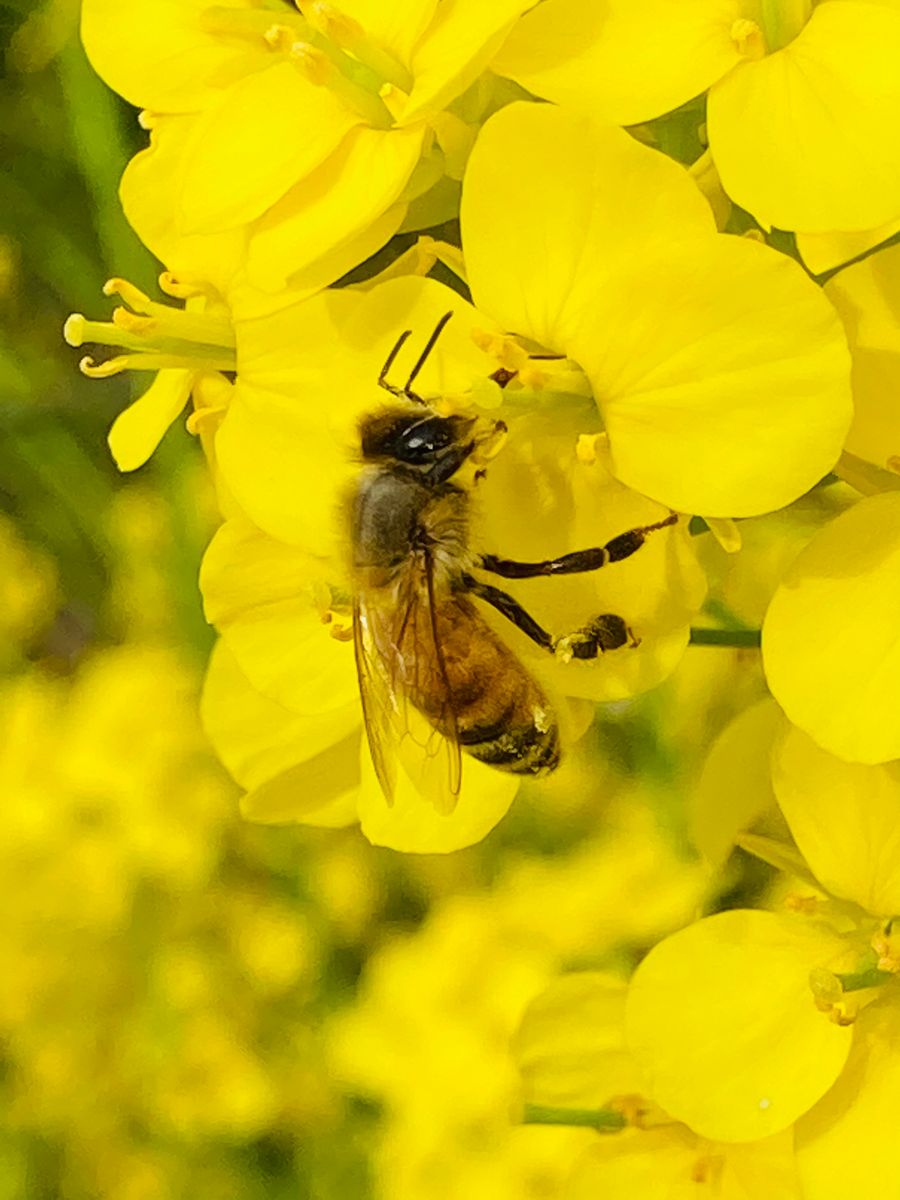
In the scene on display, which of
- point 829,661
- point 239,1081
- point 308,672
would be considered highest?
point 829,661

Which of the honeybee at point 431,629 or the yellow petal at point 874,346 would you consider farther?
the honeybee at point 431,629

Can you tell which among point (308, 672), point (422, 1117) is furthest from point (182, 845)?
point (308, 672)

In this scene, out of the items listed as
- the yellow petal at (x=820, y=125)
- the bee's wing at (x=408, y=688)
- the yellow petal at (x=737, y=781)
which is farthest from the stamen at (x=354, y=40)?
the yellow petal at (x=737, y=781)

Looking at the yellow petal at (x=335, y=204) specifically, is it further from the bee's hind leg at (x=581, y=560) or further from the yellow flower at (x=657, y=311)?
the bee's hind leg at (x=581, y=560)

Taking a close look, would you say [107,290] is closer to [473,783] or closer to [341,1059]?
[473,783]

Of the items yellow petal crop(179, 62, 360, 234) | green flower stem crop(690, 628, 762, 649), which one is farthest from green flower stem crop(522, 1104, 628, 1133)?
yellow petal crop(179, 62, 360, 234)

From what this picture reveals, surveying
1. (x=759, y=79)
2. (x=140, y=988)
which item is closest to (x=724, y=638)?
(x=759, y=79)
